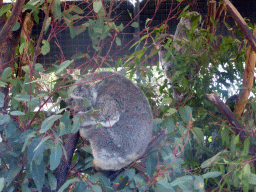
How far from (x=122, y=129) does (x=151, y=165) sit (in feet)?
1.21

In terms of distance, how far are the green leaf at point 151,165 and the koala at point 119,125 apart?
0.18m

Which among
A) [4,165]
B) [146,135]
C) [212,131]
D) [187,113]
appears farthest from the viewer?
[212,131]

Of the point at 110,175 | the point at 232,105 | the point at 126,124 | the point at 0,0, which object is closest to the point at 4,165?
the point at 110,175

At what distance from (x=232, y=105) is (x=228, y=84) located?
151 millimetres

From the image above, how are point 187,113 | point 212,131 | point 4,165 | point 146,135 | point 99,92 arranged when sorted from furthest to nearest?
point 212,131, point 99,92, point 146,135, point 187,113, point 4,165

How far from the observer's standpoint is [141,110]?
1.20 metres

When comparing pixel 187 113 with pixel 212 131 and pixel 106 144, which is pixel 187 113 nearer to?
pixel 106 144

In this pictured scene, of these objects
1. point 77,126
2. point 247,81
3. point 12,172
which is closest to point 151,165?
point 77,126

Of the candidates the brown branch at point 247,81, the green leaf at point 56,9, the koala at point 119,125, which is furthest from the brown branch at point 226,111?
the green leaf at point 56,9

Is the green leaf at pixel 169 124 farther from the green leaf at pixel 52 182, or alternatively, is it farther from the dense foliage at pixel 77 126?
the green leaf at pixel 52 182

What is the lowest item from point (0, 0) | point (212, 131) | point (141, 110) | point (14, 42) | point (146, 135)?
point (212, 131)

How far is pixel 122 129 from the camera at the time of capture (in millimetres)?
1235

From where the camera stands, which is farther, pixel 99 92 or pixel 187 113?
pixel 99 92

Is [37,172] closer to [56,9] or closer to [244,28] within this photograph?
[56,9]
